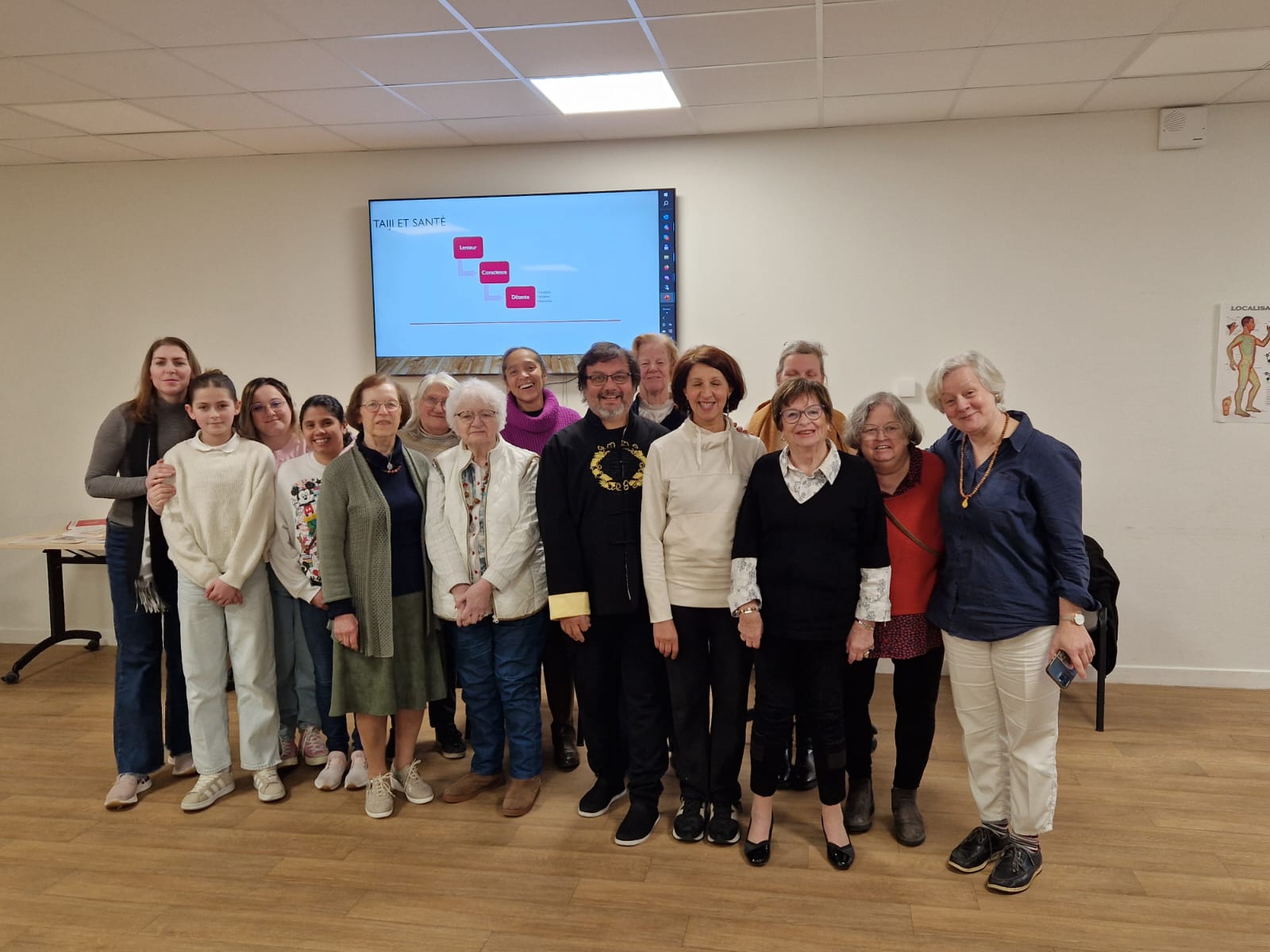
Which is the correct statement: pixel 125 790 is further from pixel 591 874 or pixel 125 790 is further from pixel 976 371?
pixel 976 371

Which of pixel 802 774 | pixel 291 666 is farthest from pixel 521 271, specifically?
pixel 802 774

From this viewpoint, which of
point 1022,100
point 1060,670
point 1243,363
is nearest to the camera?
point 1060,670

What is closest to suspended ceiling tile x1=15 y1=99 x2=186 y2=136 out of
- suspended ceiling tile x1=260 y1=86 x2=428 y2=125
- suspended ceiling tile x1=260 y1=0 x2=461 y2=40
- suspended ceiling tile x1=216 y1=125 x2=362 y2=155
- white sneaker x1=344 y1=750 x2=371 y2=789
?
suspended ceiling tile x1=216 y1=125 x2=362 y2=155

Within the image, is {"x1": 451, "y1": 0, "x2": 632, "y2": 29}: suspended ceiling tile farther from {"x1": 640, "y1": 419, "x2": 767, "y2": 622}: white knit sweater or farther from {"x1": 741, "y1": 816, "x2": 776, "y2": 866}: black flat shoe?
{"x1": 741, "y1": 816, "x2": 776, "y2": 866}: black flat shoe

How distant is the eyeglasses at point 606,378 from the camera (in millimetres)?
2689

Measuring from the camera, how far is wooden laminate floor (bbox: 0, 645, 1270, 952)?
7.45 feet

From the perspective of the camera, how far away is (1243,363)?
414 cm

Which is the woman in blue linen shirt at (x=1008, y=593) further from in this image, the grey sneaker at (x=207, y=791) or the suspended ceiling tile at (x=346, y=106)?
the suspended ceiling tile at (x=346, y=106)

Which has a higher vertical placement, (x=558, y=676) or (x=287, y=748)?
(x=558, y=676)

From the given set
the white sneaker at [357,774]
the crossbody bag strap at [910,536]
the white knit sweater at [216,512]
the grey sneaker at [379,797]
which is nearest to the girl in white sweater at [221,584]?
the white knit sweater at [216,512]

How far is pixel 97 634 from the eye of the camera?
500cm

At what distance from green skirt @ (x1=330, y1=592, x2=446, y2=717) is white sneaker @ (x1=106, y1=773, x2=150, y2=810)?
865 mm

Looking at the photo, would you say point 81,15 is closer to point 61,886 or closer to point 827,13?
point 827,13

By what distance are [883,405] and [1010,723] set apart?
973 millimetres
